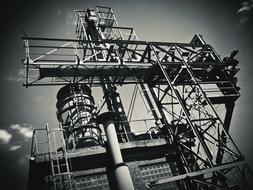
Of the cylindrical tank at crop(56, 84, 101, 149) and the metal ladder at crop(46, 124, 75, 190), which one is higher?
the cylindrical tank at crop(56, 84, 101, 149)

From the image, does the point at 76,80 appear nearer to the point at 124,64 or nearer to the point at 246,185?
the point at 124,64

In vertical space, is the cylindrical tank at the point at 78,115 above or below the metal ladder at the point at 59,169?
above

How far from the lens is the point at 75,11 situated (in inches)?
608

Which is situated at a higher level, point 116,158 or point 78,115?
point 78,115

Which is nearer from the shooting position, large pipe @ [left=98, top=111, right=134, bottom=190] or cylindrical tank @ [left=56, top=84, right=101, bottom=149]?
large pipe @ [left=98, top=111, right=134, bottom=190]

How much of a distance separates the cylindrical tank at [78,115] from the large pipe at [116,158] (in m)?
1.36

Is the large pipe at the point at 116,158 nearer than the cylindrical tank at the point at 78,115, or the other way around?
the large pipe at the point at 116,158

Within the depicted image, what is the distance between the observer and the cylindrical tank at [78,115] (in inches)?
396

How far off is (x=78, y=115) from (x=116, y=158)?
3.86 metres

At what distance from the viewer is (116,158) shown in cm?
816

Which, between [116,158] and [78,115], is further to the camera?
[78,115]

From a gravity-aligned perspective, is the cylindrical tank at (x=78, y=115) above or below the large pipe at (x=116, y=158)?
above

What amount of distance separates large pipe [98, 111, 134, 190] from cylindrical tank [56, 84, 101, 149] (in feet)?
4.47

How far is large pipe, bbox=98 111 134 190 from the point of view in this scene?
7.49 meters
